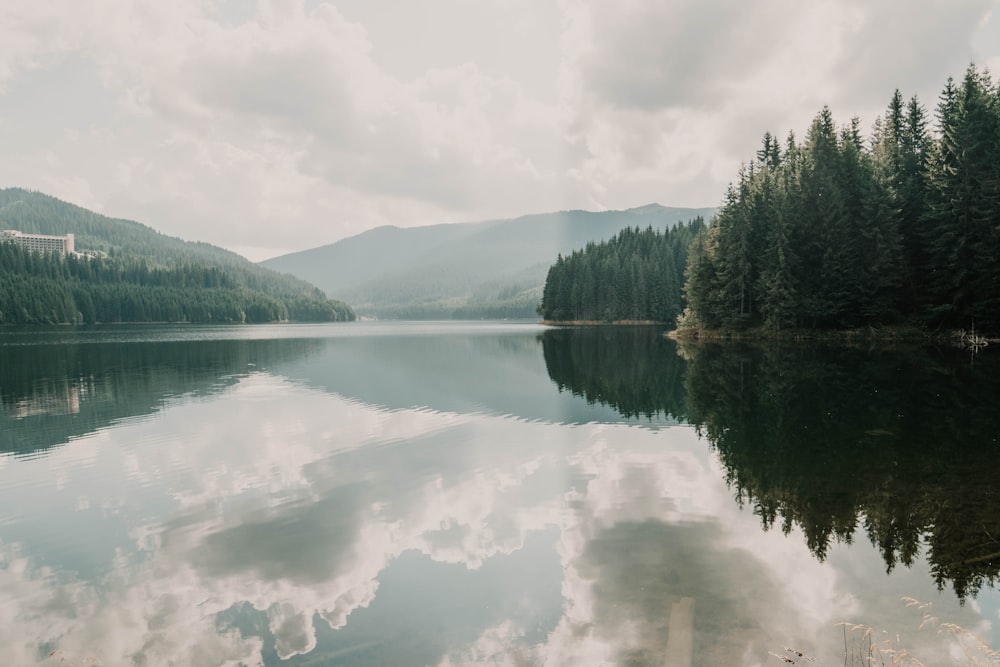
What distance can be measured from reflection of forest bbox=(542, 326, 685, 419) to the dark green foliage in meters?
73.3

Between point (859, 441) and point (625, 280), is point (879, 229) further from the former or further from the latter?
point (625, 280)

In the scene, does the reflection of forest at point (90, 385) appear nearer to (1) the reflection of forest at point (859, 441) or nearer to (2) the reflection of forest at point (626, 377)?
(2) the reflection of forest at point (626, 377)

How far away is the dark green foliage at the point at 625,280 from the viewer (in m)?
137

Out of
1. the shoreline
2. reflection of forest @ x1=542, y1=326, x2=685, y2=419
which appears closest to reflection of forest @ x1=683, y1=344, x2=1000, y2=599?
reflection of forest @ x1=542, y1=326, x2=685, y2=419

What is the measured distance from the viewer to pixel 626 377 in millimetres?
41031

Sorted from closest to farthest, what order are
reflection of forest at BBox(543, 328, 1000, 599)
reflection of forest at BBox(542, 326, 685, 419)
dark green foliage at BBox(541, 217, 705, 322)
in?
reflection of forest at BBox(543, 328, 1000, 599), reflection of forest at BBox(542, 326, 685, 419), dark green foliage at BBox(541, 217, 705, 322)

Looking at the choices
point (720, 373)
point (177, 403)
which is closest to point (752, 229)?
point (720, 373)

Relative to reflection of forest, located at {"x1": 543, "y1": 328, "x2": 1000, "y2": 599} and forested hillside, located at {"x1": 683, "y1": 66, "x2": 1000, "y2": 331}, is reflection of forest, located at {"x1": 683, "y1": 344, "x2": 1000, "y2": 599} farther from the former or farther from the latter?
forested hillside, located at {"x1": 683, "y1": 66, "x2": 1000, "y2": 331}

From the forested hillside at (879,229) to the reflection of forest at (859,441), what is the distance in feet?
48.5

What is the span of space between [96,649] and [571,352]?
194 ft

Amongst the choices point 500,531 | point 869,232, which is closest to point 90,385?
point 500,531

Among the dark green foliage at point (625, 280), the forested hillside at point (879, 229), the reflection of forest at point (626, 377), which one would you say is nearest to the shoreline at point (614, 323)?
the dark green foliage at point (625, 280)

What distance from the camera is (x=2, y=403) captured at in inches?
1236

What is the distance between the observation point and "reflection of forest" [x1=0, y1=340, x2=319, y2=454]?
25220 mm
